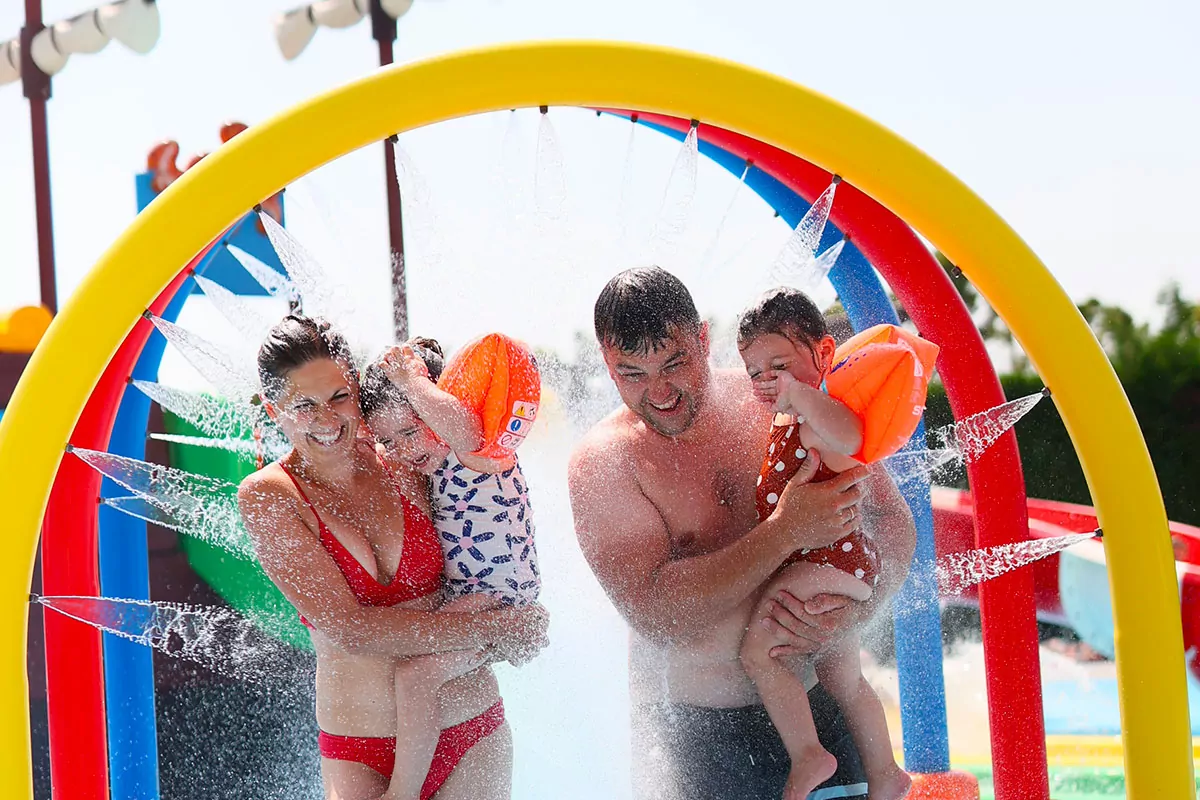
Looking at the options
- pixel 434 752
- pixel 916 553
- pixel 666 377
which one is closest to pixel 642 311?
pixel 666 377

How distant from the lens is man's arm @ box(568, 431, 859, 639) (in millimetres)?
2609

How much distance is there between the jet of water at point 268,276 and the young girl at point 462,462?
0.65 m

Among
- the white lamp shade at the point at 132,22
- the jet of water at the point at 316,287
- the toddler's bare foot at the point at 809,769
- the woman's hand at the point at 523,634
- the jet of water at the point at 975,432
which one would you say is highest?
the white lamp shade at the point at 132,22

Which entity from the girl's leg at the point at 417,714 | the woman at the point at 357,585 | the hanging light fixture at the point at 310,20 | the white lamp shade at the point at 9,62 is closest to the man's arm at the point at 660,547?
the woman at the point at 357,585

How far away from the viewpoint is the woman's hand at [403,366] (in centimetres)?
251

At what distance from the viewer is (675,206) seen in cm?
288

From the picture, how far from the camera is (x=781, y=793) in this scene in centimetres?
276

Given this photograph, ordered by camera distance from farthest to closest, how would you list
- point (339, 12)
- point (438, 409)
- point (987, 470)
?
point (339, 12) < point (987, 470) < point (438, 409)

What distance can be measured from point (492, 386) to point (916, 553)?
4.80ft

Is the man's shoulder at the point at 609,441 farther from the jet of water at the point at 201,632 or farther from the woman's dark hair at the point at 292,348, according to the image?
the jet of water at the point at 201,632

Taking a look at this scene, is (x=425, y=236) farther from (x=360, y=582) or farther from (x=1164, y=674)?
(x=1164, y=674)

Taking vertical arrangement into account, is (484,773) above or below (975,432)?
below

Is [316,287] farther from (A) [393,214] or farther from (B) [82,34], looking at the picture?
(B) [82,34]

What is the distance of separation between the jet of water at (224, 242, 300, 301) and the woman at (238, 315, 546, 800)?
1.96 ft
